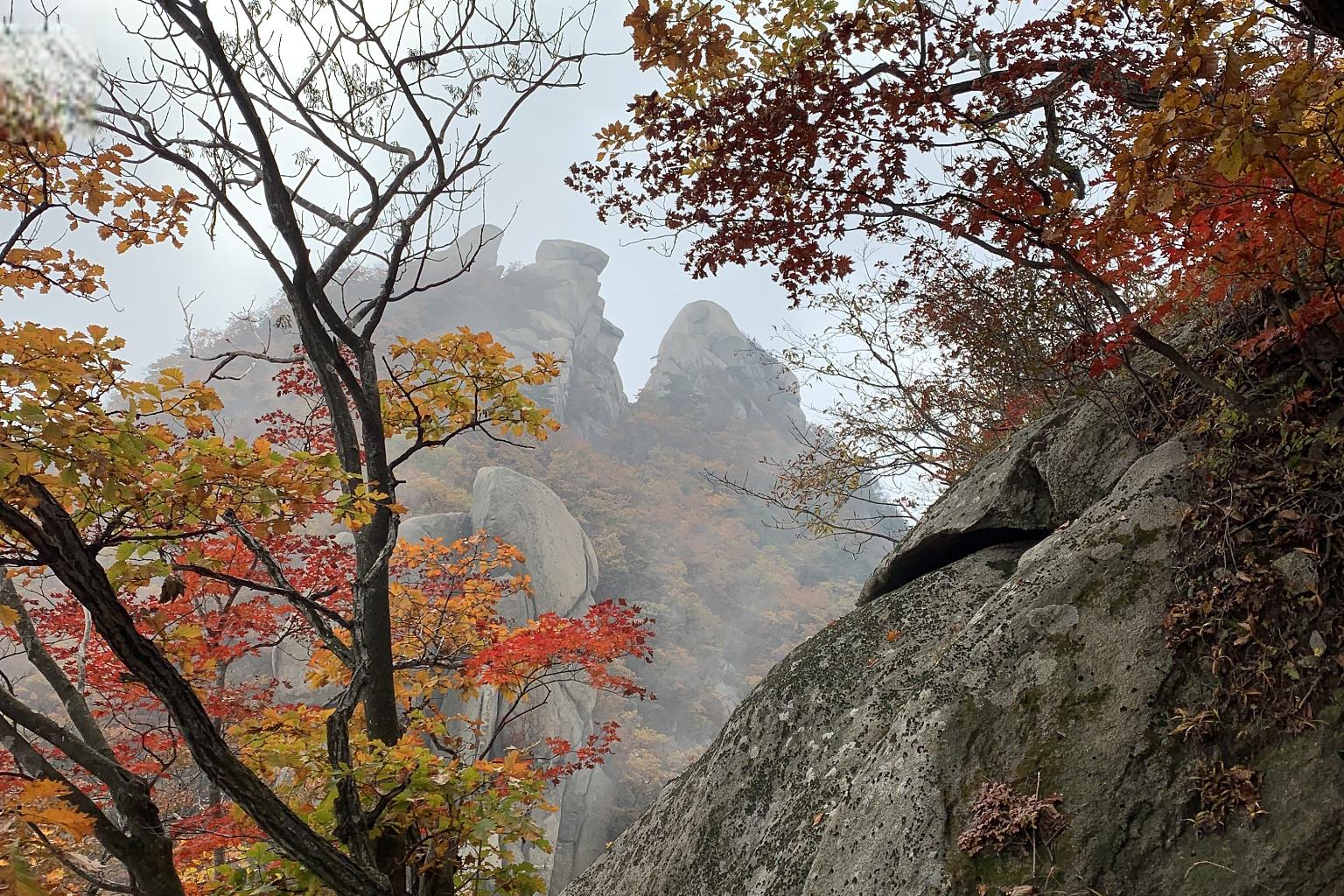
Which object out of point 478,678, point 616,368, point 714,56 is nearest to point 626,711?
point 478,678

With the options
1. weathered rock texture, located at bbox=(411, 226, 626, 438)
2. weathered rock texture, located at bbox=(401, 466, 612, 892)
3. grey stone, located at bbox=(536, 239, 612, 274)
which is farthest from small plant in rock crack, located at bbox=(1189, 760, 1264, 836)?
grey stone, located at bbox=(536, 239, 612, 274)

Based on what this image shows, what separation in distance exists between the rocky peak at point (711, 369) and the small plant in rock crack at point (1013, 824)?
181 ft

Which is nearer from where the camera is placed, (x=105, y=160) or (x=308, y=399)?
(x=105, y=160)

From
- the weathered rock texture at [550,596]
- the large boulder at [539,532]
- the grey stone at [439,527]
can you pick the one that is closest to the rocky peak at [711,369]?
the large boulder at [539,532]

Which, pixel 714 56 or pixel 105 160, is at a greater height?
pixel 105 160

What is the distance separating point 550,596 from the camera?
24781 mm

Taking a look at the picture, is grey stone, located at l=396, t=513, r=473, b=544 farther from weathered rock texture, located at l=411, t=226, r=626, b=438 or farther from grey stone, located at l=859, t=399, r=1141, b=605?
grey stone, located at l=859, t=399, r=1141, b=605

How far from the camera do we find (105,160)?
4.02 meters

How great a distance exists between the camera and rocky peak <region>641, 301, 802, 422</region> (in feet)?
196

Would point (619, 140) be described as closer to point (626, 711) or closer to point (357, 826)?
point (357, 826)

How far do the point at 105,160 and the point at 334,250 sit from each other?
1.28 m

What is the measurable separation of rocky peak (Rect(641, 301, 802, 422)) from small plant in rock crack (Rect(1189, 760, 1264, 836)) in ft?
182

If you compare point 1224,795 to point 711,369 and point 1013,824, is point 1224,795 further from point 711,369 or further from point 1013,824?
point 711,369

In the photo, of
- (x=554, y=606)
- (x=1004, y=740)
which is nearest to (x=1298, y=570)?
(x=1004, y=740)
